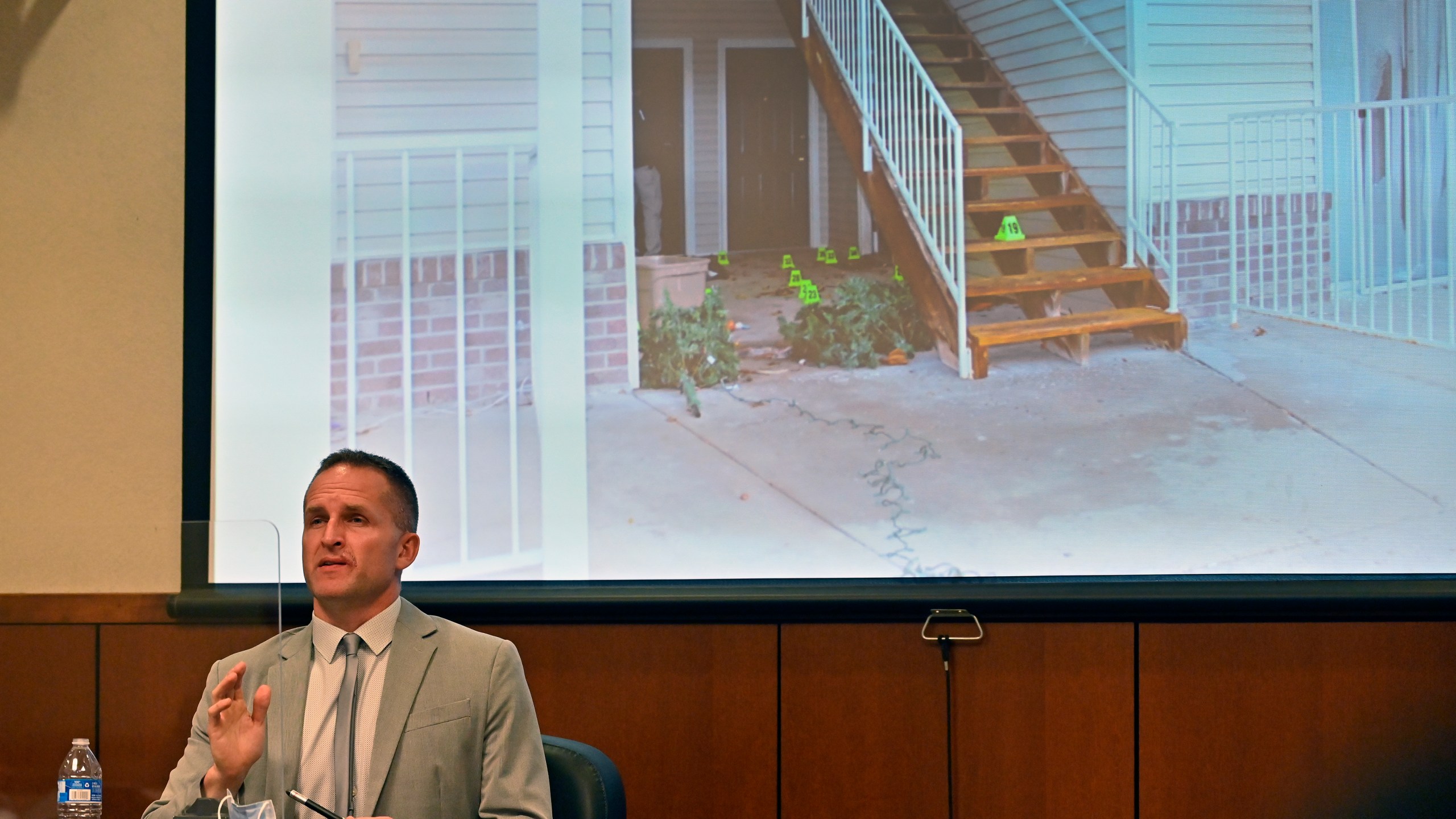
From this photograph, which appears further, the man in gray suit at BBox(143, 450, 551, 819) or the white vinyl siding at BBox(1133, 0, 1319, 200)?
the white vinyl siding at BBox(1133, 0, 1319, 200)

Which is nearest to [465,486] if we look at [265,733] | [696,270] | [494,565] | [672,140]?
[494,565]

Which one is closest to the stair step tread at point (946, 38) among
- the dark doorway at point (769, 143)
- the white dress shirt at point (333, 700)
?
the dark doorway at point (769, 143)

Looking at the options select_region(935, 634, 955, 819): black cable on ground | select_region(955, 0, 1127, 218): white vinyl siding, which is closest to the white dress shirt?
select_region(935, 634, 955, 819): black cable on ground

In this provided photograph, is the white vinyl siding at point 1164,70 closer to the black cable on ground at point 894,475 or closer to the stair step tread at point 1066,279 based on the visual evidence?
the stair step tread at point 1066,279

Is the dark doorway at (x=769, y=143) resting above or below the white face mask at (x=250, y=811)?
above

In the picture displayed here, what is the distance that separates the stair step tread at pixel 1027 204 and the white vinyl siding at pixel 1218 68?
0.24 metres

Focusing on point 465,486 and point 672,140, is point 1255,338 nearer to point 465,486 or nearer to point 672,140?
point 672,140

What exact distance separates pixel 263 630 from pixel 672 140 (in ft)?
4.79

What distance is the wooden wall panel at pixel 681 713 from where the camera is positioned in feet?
8.47

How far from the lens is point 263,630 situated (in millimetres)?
1689

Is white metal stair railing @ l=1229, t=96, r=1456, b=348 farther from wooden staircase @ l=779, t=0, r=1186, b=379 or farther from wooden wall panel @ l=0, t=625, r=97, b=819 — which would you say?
wooden wall panel @ l=0, t=625, r=97, b=819

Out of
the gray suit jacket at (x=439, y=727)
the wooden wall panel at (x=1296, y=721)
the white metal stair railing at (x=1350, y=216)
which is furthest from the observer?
the white metal stair railing at (x=1350, y=216)

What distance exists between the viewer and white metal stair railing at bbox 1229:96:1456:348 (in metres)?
2.63

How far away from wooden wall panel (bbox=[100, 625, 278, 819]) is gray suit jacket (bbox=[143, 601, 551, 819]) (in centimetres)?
5
